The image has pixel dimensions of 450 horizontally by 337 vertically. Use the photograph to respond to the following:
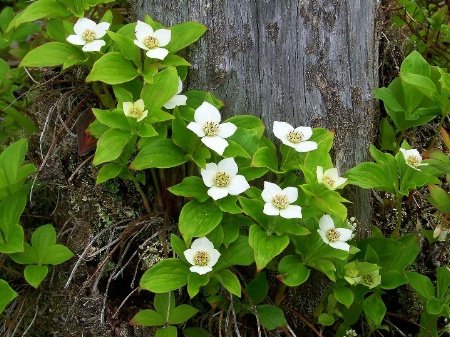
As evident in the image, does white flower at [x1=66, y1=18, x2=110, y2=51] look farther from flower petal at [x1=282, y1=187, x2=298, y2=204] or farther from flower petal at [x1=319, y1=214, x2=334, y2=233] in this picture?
flower petal at [x1=319, y1=214, x2=334, y2=233]

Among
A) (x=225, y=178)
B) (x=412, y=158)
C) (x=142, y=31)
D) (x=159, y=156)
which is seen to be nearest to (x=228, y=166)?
(x=225, y=178)

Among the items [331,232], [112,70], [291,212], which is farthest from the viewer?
[112,70]

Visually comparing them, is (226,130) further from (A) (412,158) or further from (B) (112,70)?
(A) (412,158)

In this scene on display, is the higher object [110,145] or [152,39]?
[152,39]

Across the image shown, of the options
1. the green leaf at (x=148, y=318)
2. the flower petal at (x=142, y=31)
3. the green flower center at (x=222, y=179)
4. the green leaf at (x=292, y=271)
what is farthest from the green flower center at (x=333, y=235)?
the flower petal at (x=142, y=31)

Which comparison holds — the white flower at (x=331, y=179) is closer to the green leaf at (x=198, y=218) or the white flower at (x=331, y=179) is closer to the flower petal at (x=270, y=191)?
the flower petal at (x=270, y=191)

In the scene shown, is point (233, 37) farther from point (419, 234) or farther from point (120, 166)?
point (419, 234)

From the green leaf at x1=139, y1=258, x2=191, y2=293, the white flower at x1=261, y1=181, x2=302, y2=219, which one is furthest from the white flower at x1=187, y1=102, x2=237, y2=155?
the green leaf at x1=139, y1=258, x2=191, y2=293
